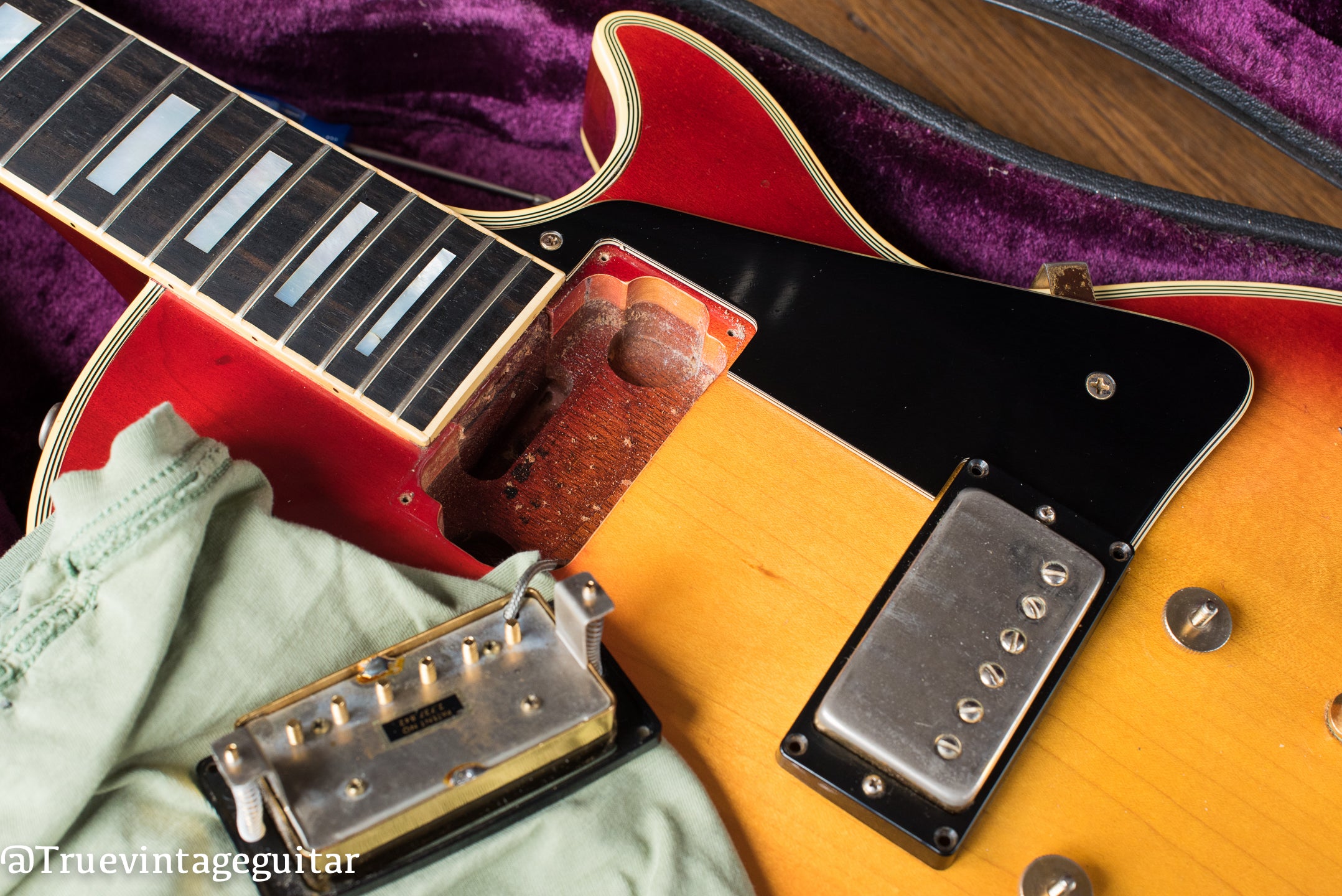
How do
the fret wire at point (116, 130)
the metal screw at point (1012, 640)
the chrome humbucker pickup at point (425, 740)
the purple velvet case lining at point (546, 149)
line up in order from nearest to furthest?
the chrome humbucker pickup at point (425, 740) < the metal screw at point (1012, 640) < the fret wire at point (116, 130) < the purple velvet case lining at point (546, 149)

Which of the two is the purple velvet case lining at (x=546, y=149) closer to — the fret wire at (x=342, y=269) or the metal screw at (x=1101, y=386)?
the metal screw at (x=1101, y=386)

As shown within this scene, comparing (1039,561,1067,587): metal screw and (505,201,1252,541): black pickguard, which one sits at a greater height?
(505,201,1252,541): black pickguard

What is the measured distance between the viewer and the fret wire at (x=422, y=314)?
812 millimetres

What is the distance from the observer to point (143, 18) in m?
1.19

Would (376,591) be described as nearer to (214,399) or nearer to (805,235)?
(214,399)

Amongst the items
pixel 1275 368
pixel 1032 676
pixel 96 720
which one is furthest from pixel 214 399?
pixel 1275 368

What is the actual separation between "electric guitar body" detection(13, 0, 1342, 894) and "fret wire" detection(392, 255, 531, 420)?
0.01m

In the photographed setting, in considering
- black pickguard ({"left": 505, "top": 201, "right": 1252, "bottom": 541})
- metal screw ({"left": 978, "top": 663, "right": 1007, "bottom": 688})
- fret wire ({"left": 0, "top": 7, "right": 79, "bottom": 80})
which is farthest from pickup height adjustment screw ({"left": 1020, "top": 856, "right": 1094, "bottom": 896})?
fret wire ({"left": 0, "top": 7, "right": 79, "bottom": 80})

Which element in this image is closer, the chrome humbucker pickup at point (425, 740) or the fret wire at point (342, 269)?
the chrome humbucker pickup at point (425, 740)

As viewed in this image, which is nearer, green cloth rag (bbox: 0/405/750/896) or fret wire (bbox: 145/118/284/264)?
green cloth rag (bbox: 0/405/750/896)

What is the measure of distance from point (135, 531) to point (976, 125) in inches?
33.3

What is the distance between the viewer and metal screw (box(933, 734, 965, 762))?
708 mm

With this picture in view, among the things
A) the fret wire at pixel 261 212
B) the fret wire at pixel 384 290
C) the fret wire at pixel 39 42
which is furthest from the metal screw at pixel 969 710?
the fret wire at pixel 39 42

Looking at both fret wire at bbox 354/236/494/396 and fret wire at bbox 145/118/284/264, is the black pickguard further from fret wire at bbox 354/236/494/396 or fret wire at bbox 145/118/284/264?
fret wire at bbox 145/118/284/264
